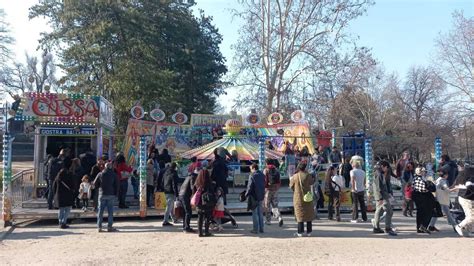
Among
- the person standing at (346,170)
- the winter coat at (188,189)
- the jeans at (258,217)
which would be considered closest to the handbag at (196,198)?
the winter coat at (188,189)

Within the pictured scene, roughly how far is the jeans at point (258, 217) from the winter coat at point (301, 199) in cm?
87

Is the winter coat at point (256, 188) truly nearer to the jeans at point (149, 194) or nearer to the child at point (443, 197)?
the child at point (443, 197)

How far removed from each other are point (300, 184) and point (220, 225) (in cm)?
223

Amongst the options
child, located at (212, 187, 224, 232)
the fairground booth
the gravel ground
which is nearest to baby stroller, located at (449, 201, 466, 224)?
the gravel ground

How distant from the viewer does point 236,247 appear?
27.7ft

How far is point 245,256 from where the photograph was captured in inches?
304

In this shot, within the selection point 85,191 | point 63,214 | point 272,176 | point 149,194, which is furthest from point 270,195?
point 85,191

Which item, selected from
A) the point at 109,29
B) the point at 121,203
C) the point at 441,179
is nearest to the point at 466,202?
the point at 441,179

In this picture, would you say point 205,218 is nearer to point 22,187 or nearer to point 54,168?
point 54,168

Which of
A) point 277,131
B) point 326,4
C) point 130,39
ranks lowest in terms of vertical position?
point 277,131

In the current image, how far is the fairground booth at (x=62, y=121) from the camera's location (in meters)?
14.6

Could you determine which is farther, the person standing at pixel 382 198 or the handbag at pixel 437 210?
the handbag at pixel 437 210

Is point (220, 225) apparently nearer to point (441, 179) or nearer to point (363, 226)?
point (363, 226)

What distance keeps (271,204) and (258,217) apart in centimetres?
110
